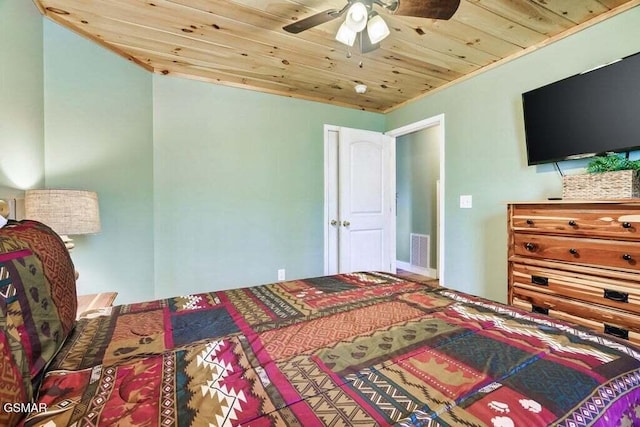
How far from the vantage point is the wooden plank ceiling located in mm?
1814

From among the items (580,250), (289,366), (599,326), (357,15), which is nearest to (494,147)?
(580,250)

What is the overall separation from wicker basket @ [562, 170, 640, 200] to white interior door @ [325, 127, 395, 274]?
1.93 meters

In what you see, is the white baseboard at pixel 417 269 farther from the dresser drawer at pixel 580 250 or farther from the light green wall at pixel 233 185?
the dresser drawer at pixel 580 250

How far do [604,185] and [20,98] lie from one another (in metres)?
3.26

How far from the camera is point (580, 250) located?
167cm

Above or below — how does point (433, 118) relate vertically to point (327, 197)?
above

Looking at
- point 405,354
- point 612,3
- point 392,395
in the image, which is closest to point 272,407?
point 392,395

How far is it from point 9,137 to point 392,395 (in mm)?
2105

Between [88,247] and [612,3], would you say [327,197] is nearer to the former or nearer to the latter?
[88,247]

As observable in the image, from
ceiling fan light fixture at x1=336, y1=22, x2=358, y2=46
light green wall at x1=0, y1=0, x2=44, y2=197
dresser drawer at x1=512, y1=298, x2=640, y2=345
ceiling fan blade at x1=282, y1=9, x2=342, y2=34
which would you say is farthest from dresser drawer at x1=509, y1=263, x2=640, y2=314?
light green wall at x1=0, y1=0, x2=44, y2=197

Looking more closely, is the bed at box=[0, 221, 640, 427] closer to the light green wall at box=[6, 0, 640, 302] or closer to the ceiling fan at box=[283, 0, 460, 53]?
the light green wall at box=[6, 0, 640, 302]

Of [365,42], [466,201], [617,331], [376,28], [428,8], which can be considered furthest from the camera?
[466,201]

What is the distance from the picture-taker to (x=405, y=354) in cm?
86

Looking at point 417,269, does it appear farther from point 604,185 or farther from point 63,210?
point 63,210
